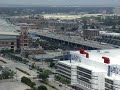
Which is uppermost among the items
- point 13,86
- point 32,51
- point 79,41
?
point 13,86

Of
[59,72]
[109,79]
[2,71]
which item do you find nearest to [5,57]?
[2,71]

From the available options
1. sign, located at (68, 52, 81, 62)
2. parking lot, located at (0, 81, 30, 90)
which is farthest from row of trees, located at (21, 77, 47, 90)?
sign, located at (68, 52, 81, 62)

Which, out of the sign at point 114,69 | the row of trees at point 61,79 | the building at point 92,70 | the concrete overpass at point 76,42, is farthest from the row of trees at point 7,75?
the concrete overpass at point 76,42

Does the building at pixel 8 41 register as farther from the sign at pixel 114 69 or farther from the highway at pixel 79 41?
the sign at pixel 114 69

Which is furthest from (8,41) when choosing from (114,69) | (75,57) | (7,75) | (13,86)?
(114,69)

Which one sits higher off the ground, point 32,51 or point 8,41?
point 8,41

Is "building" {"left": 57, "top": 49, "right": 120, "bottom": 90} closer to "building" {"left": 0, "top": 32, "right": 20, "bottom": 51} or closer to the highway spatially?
"building" {"left": 0, "top": 32, "right": 20, "bottom": 51}

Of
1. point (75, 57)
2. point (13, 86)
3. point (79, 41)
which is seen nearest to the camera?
point (13, 86)

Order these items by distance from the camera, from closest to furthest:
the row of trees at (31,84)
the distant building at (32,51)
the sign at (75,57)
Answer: the row of trees at (31,84) → the sign at (75,57) → the distant building at (32,51)

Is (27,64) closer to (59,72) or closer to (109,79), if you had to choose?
(59,72)

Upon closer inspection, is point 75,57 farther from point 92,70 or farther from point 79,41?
point 79,41
